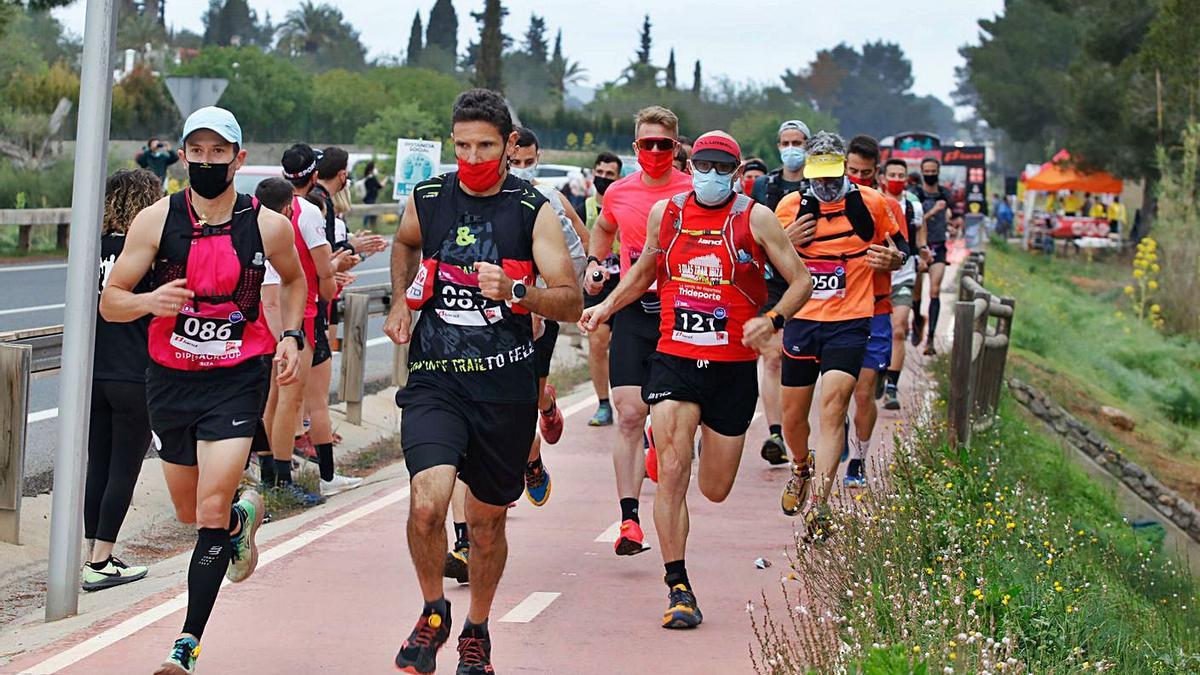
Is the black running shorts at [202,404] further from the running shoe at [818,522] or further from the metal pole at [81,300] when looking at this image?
the running shoe at [818,522]

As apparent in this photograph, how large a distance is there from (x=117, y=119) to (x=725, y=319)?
44.9 m

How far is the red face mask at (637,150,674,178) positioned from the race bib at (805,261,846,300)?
0.99 meters

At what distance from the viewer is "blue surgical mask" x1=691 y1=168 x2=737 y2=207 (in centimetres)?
789

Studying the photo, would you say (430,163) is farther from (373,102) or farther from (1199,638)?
(373,102)

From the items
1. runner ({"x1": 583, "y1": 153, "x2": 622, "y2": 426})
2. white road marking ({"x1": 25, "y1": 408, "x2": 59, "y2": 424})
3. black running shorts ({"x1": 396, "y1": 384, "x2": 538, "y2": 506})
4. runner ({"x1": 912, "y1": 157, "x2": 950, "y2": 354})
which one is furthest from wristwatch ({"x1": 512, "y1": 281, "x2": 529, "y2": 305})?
runner ({"x1": 912, "y1": 157, "x2": 950, "y2": 354})

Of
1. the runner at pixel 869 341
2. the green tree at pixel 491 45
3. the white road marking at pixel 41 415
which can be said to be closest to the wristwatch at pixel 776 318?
the runner at pixel 869 341

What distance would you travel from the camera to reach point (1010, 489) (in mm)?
10117

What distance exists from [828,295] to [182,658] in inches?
188

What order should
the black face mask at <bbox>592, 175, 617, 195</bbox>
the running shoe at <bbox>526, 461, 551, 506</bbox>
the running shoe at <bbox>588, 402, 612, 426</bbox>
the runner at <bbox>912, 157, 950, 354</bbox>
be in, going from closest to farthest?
the running shoe at <bbox>526, 461, 551, 506</bbox>, the black face mask at <bbox>592, 175, 617, 195</bbox>, the running shoe at <bbox>588, 402, 612, 426</bbox>, the runner at <bbox>912, 157, 950, 354</bbox>

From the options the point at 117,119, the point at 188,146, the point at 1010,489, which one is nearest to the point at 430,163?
the point at 1010,489

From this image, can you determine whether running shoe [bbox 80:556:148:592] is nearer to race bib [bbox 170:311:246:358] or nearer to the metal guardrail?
race bib [bbox 170:311:246:358]

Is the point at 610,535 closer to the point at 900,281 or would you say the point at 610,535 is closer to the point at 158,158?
the point at 900,281

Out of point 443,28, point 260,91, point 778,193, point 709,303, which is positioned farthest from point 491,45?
point 443,28

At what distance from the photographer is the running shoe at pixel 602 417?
1384 centimetres
